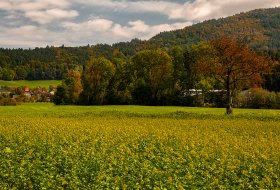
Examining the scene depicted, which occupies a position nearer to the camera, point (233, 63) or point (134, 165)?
point (134, 165)

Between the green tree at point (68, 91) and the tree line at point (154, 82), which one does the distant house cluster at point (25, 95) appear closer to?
the green tree at point (68, 91)

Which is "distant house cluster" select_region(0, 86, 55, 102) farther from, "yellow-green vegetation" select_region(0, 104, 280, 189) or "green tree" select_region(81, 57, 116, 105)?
"yellow-green vegetation" select_region(0, 104, 280, 189)

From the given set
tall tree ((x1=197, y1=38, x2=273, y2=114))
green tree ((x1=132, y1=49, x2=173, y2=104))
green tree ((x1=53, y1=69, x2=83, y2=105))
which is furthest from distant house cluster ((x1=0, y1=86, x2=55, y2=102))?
tall tree ((x1=197, y1=38, x2=273, y2=114))

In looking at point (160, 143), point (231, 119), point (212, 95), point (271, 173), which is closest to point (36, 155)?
point (160, 143)

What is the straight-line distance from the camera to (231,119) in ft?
143

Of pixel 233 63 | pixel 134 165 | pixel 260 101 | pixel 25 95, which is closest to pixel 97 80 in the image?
pixel 260 101

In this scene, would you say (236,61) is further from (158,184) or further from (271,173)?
(158,184)

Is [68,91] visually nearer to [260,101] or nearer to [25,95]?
[25,95]

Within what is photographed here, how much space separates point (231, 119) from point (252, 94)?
1745 inches

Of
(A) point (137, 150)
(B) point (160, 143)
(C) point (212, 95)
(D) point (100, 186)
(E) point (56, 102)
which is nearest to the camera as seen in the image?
(D) point (100, 186)

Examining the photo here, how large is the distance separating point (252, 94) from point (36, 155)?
72.3 metres

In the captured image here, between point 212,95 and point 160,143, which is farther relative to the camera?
point 212,95

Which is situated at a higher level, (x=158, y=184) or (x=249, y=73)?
(x=249, y=73)

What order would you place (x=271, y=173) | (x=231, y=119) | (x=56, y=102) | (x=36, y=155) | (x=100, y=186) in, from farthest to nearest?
(x=56, y=102) → (x=231, y=119) → (x=36, y=155) → (x=271, y=173) → (x=100, y=186)
